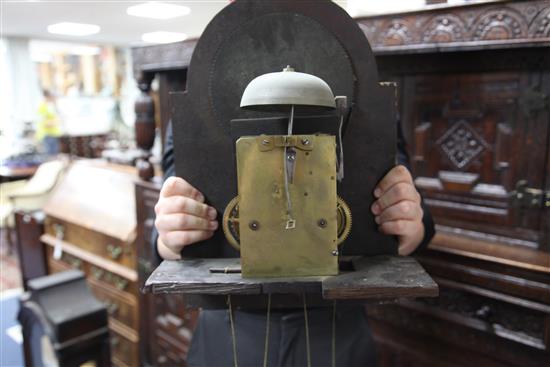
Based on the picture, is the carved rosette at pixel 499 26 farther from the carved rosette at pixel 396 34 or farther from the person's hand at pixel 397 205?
the person's hand at pixel 397 205

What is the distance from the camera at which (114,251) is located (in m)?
1.90

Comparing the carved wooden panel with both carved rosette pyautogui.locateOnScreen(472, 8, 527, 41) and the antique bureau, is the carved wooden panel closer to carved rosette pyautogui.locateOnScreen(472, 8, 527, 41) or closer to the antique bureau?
carved rosette pyautogui.locateOnScreen(472, 8, 527, 41)

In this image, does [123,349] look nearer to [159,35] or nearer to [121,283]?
[121,283]

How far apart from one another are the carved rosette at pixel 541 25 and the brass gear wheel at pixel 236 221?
65 cm

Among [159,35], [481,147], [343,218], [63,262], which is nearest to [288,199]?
[343,218]

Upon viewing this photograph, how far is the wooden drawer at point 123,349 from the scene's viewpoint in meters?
1.96

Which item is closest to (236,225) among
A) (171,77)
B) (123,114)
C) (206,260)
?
(206,260)

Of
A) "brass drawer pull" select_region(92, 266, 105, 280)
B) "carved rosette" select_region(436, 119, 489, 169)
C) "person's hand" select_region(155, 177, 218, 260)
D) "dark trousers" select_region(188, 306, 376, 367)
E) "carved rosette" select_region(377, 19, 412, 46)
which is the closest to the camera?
"person's hand" select_region(155, 177, 218, 260)

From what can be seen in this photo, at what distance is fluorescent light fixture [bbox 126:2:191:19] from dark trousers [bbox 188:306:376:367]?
588 mm

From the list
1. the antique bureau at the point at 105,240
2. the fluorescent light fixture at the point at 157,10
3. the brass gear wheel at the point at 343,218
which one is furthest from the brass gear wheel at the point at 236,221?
the antique bureau at the point at 105,240

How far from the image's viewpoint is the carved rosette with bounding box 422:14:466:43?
1.05m

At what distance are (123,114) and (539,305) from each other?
183 inches

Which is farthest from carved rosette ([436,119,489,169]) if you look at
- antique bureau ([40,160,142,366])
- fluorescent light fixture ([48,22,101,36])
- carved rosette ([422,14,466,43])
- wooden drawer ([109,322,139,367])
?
wooden drawer ([109,322,139,367])

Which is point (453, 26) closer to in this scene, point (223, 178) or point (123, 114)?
point (223, 178)
